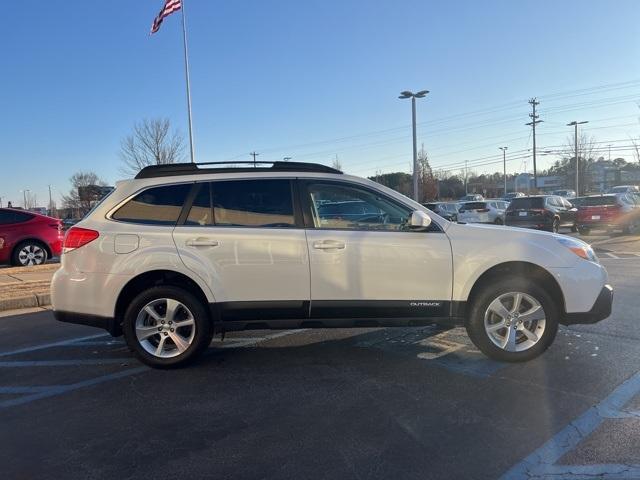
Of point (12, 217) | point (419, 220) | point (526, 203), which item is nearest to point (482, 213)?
point (526, 203)

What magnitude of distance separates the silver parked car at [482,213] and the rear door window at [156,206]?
19.9 metres

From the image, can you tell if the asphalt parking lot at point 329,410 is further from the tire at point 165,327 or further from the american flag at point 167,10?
the american flag at point 167,10

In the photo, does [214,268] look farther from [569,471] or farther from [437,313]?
[569,471]

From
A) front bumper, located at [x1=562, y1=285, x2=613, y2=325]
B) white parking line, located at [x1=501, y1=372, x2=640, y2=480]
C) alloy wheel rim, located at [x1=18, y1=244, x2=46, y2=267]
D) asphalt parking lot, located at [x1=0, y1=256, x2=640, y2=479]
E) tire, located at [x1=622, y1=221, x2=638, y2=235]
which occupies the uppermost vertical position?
alloy wheel rim, located at [x1=18, y1=244, x2=46, y2=267]

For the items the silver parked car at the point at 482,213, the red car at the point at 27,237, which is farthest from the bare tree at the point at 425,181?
the red car at the point at 27,237

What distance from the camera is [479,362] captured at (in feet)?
16.1

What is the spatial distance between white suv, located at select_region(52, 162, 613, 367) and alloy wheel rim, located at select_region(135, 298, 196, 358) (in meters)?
0.01

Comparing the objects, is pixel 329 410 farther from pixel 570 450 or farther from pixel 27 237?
pixel 27 237

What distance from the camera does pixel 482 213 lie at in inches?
928

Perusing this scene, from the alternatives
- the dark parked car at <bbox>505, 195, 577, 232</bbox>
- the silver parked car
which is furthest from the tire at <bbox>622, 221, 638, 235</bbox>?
the silver parked car

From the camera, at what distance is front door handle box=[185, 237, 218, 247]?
4.75m

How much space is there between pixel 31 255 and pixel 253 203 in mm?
9224

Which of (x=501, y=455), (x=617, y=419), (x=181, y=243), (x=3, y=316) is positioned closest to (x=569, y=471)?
(x=501, y=455)

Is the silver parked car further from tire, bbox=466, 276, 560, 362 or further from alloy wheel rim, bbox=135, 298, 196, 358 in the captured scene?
alloy wheel rim, bbox=135, 298, 196, 358
